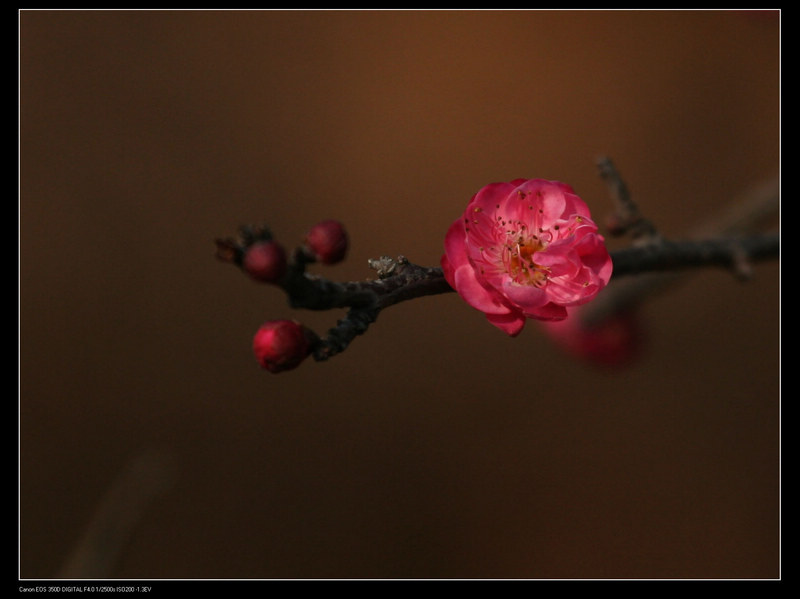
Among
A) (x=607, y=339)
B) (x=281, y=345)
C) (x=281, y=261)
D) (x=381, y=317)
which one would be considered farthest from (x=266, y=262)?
(x=381, y=317)

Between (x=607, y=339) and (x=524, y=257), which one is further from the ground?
(x=524, y=257)

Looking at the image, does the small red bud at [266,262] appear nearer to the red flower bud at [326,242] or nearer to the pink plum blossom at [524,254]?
the red flower bud at [326,242]

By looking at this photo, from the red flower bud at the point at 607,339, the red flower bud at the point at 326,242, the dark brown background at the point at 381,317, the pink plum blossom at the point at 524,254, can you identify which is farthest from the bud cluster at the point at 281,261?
the dark brown background at the point at 381,317

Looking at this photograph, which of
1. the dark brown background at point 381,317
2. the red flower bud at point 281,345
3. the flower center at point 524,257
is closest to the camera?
the red flower bud at point 281,345

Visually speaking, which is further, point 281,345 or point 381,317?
point 381,317

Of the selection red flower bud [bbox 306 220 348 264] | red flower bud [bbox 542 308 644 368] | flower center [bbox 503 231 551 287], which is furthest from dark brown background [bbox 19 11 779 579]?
red flower bud [bbox 306 220 348 264]

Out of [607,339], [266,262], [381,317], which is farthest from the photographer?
[381,317]

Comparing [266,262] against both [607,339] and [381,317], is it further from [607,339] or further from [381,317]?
[381,317]

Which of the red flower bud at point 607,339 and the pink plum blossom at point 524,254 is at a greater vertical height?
the pink plum blossom at point 524,254
